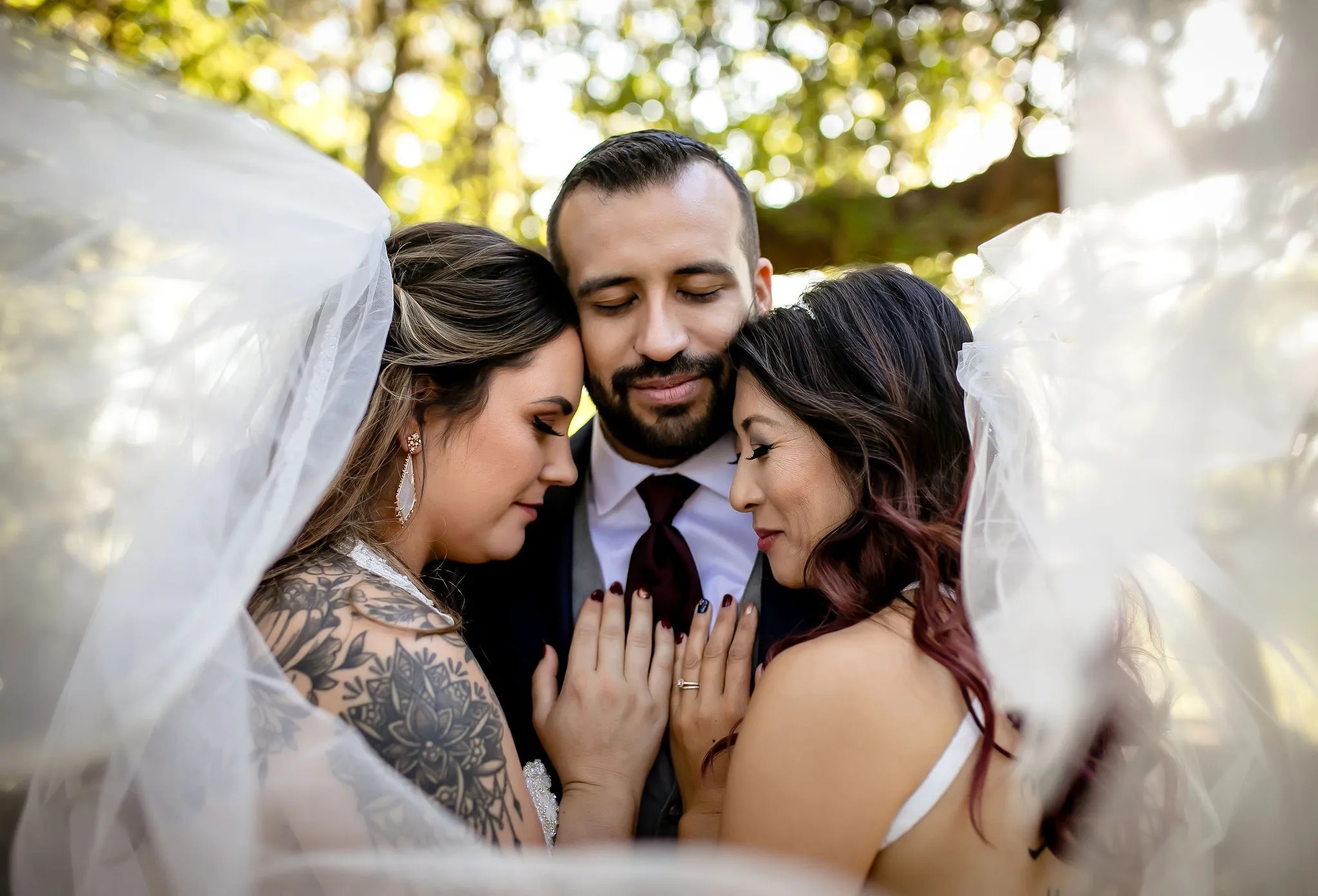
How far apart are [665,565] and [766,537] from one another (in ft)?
1.21

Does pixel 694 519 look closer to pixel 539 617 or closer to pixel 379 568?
pixel 539 617

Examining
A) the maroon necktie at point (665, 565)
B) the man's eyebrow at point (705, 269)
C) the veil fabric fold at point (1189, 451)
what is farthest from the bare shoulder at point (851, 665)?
the man's eyebrow at point (705, 269)

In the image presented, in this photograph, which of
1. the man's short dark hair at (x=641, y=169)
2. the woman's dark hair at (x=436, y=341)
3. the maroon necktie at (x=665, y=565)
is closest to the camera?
the woman's dark hair at (x=436, y=341)

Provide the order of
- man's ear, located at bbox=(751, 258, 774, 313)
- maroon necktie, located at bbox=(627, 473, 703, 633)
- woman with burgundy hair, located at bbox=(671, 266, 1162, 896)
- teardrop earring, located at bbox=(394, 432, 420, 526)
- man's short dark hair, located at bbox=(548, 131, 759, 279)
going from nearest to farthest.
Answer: woman with burgundy hair, located at bbox=(671, 266, 1162, 896) → teardrop earring, located at bbox=(394, 432, 420, 526) → maroon necktie, located at bbox=(627, 473, 703, 633) → man's short dark hair, located at bbox=(548, 131, 759, 279) → man's ear, located at bbox=(751, 258, 774, 313)

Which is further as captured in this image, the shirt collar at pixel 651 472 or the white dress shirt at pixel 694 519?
the shirt collar at pixel 651 472

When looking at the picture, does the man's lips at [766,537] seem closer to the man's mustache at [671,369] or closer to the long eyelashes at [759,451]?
the long eyelashes at [759,451]

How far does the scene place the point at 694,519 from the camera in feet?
9.23

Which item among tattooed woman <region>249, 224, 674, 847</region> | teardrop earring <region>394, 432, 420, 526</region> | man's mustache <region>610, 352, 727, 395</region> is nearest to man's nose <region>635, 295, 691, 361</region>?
man's mustache <region>610, 352, 727, 395</region>

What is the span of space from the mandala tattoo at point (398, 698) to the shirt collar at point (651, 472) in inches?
41.6

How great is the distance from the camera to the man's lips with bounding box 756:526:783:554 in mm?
2342

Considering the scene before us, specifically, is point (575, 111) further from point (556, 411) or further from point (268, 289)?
point (268, 289)

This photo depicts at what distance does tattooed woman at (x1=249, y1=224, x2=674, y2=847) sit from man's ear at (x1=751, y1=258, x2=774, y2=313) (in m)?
0.75

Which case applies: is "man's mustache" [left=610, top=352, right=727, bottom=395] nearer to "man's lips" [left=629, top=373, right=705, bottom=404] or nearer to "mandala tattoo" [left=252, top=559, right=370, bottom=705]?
"man's lips" [left=629, top=373, right=705, bottom=404]

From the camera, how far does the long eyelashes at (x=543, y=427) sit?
239cm
